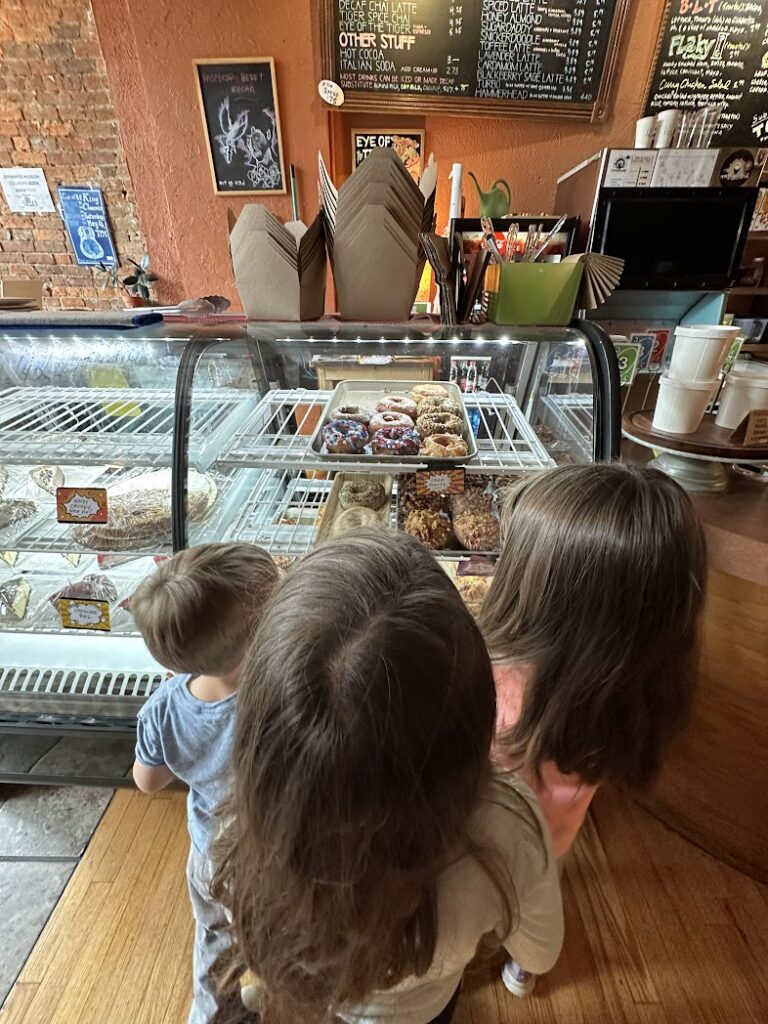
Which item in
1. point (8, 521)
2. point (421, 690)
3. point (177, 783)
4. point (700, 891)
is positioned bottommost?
point (700, 891)

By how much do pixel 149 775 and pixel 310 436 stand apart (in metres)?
1.02

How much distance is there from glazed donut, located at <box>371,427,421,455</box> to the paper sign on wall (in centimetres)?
419

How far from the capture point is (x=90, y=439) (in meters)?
1.44

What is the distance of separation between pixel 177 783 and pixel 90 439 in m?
1.27

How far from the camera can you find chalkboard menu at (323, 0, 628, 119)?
2.77 m

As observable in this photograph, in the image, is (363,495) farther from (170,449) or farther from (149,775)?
(149,775)

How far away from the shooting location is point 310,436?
5.06 feet

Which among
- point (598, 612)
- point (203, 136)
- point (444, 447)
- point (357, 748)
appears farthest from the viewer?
point (203, 136)

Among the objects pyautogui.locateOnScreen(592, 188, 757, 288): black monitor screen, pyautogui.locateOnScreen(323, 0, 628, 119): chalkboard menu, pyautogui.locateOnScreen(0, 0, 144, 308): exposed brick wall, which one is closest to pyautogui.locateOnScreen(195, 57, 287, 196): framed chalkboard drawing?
pyautogui.locateOnScreen(323, 0, 628, 119): chalkboard menu

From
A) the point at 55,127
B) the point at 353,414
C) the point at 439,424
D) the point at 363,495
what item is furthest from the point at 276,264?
the point at 55,127

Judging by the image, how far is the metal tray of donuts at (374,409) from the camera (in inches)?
49.0

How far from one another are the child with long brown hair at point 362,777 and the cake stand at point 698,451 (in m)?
1.18

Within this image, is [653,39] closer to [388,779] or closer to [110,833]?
[388,779]

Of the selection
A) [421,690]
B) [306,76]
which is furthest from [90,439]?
[306,76]
